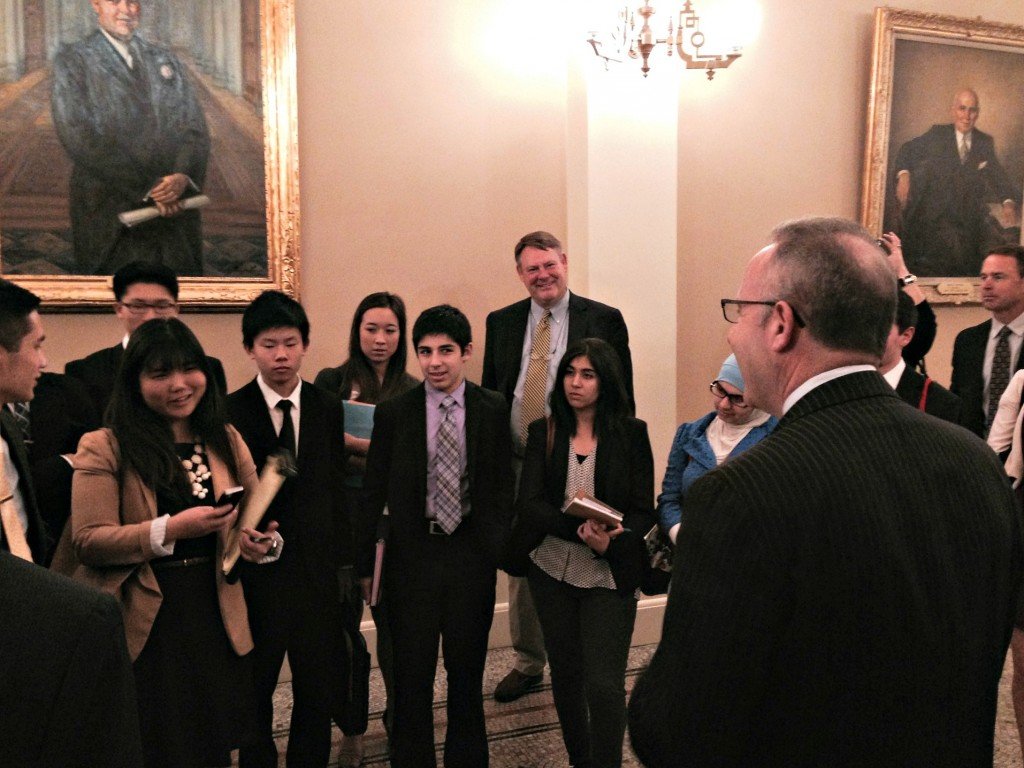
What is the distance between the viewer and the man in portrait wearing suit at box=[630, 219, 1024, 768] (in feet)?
4.54

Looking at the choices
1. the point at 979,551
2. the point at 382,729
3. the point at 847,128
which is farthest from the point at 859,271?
the point at 847,128

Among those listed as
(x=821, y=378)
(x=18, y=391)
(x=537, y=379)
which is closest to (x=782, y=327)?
(x=821, y=378)

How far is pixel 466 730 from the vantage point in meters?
3.66

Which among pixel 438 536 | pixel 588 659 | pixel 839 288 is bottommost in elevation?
pixel 588 659

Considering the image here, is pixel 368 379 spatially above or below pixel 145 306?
below

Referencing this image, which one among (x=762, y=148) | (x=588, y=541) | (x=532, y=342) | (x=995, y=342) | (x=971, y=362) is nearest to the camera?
(x=588, y=541)

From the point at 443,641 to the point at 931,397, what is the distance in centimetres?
204

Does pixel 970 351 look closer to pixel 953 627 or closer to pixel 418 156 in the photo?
pixel 418 156

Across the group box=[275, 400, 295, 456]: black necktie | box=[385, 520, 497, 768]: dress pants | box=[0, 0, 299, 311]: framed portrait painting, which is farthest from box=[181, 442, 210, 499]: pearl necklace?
box=[0, 0, 299, 311]: framed portrait painting

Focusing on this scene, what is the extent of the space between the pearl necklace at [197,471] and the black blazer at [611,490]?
4.02ft

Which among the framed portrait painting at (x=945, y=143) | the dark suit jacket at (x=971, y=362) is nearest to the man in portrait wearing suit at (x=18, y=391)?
the dark suit jacket at (x=971, y=362)

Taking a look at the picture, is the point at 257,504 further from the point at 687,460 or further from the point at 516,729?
the point at 516,729

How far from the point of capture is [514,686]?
187 inches

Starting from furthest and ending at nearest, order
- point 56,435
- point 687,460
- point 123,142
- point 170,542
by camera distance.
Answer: point 123,142 → point 687,460 → point 56,435 → point 170,542
